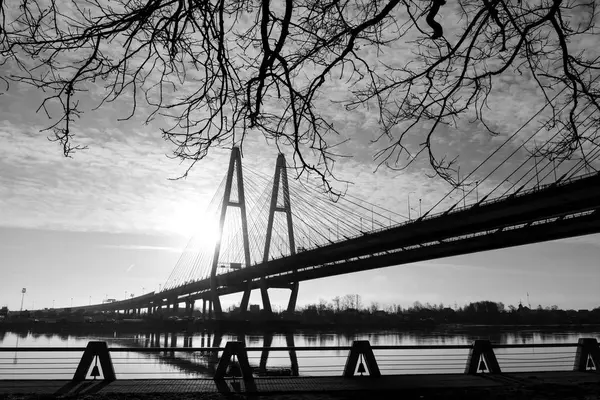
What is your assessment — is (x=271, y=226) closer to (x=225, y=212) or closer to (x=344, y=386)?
(x=225, y=212)

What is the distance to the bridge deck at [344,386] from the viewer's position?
7059 millimetres

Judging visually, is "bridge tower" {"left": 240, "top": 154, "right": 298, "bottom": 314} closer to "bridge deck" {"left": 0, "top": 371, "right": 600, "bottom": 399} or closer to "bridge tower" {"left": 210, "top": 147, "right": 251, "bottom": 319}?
"bridge tower" {"left": 210, "top": 147, "right": 251, "bottom": 319}

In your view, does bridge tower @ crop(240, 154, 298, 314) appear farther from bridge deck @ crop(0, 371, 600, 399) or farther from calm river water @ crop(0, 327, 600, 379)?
bridge deck @ crop(0, 371, 600, 399)

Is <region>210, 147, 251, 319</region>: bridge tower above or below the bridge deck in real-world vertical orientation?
above

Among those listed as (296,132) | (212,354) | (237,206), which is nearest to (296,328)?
(237,206)

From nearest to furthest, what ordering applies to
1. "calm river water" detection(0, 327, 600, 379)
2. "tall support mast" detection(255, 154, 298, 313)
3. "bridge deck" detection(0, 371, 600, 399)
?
"bridge deck" detection(0, 371, 600, 399), "calm river water" detection(0, 327, 600, 379), "tall support mast" detection(255, 154, 298, 313)

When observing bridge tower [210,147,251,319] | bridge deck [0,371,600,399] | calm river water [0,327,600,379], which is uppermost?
bridge tower [210,147,251,319]

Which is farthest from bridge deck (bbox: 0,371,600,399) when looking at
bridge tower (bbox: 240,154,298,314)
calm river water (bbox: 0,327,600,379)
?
bridge tower (bbox: 240,154,298,314)

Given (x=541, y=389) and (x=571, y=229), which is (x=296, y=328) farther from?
(x=541, y=389)

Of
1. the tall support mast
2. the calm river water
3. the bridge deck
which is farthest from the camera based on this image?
the tall support mast

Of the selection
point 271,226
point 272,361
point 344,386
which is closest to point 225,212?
point 271,226

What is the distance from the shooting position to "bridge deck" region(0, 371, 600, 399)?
7.06 metres

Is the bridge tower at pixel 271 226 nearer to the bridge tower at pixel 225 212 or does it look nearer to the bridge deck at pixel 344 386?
the bridge tower at pixel 225 212

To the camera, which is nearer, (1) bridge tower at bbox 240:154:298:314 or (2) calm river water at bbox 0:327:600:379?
(2) calm river water at bbox 0:327:600:379
